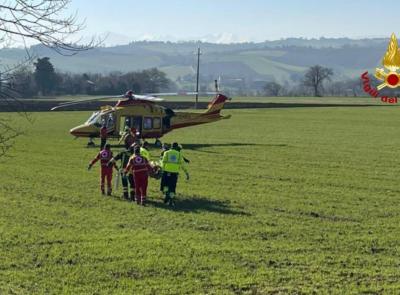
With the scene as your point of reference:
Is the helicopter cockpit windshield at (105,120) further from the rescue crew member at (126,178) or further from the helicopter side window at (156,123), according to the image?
the rescue crew member at (126,178)

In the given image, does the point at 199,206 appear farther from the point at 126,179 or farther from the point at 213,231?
the point at 213,231

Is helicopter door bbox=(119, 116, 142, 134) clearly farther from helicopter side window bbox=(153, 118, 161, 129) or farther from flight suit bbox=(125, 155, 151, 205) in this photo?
flight suit bbox=(125, 155, 151, 205)

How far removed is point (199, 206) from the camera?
15.8 metres

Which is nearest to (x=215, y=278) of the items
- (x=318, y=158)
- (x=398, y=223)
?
(x=398, y=223)

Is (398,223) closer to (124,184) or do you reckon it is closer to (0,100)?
(124,184)

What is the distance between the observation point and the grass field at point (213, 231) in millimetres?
9586

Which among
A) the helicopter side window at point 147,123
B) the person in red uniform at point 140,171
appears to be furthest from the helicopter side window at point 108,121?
the person in red uniform at point 140,171

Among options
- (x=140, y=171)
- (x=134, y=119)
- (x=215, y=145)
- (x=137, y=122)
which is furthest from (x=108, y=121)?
(x=140, y=171)

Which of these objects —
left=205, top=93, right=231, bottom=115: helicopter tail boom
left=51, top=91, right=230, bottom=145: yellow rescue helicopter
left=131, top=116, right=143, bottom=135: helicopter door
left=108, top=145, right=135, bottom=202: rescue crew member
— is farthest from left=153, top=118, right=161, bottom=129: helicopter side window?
left=108, top=145, right=135, bottom=202: rescue crew member

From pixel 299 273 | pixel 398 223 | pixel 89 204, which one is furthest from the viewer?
pixel 89 204

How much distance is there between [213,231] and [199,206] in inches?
113

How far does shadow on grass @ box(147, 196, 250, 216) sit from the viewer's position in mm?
15117

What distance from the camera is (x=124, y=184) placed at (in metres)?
16.9

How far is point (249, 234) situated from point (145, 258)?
8.95 feet
